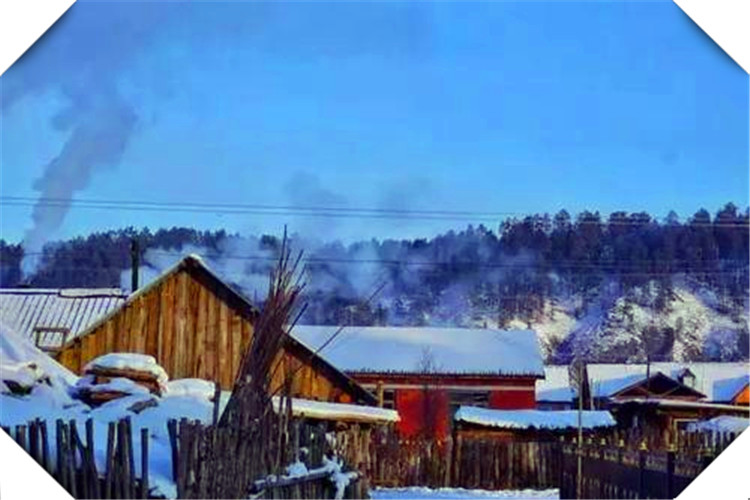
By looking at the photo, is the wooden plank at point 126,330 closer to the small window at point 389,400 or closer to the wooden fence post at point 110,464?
the wooden fence post at point 110,464

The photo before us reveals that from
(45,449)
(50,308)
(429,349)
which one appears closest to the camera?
(45,449)

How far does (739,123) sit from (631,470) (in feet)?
4.21

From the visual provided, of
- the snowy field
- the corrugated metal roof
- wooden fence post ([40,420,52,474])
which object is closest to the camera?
wooden fence post ([40,420,52,474])

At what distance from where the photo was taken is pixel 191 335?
7.14m

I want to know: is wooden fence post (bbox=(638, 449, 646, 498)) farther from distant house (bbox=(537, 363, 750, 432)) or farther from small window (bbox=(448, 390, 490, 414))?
small window (bbox=(448, 390, 490, 414))

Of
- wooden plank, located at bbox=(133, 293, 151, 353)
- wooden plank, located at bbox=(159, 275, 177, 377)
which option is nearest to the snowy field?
wooden plank, located at bbox=(159, 275, 177, 377)

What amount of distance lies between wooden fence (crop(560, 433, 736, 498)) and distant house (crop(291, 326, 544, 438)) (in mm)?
286

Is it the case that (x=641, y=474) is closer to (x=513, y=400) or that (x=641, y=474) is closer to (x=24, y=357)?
(x=513, y=400)

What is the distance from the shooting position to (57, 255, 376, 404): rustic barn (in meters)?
7.10

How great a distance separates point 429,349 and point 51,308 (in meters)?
1.34

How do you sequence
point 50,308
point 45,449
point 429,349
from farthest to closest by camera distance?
1. point 429,349
2. point 50,308
3. point 45,449

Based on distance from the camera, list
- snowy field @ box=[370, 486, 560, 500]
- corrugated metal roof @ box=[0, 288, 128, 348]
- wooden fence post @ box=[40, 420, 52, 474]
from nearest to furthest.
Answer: wooden fence post @ box=[40, 420, 52, 474] < corrugated metal roof @ box=[0, 288, 128, 348] < snowy field @ box=[370, 486, 560, 500]

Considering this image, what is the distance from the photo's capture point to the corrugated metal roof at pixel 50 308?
703 cm

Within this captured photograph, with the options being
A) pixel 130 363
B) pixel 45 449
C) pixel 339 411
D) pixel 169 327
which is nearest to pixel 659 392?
pixel 339 411
